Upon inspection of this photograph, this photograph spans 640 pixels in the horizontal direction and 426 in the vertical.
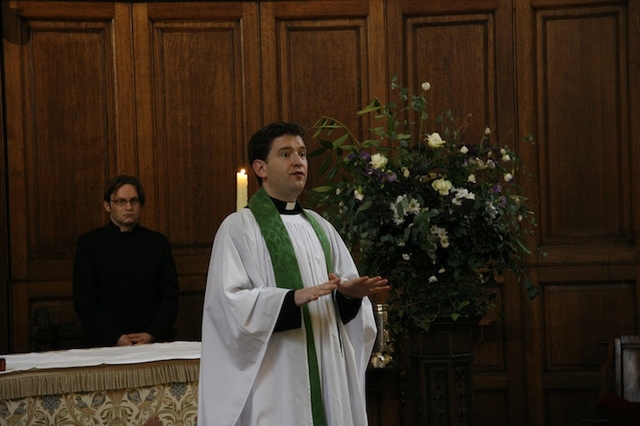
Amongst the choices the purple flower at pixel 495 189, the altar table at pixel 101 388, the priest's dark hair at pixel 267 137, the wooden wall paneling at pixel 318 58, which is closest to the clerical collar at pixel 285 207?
the priest's dark hair at pixel 267 137

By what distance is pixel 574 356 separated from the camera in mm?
6449

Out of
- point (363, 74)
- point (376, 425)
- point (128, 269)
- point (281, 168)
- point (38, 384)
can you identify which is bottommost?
point (376, 425)

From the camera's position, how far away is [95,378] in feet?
14.7

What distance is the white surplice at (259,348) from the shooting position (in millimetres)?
3326

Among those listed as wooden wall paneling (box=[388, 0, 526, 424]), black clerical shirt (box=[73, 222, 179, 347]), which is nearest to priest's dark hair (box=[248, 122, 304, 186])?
black clerical shirt (box=[73, 222, 179, 347])

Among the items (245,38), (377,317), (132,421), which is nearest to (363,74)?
(245,38)

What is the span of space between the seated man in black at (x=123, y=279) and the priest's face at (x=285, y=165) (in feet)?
7.05

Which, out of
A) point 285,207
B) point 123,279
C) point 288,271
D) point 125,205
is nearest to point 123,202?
point 125,205

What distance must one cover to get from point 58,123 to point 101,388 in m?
2.58

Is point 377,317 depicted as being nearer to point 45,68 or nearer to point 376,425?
point 376,425

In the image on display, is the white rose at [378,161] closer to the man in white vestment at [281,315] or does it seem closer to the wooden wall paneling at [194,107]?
the man in white vestment at [281,315]

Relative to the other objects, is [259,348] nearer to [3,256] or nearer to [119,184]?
[119,184]

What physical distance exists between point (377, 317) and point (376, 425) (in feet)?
2.00

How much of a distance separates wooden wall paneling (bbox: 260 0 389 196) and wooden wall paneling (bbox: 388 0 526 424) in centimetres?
19
